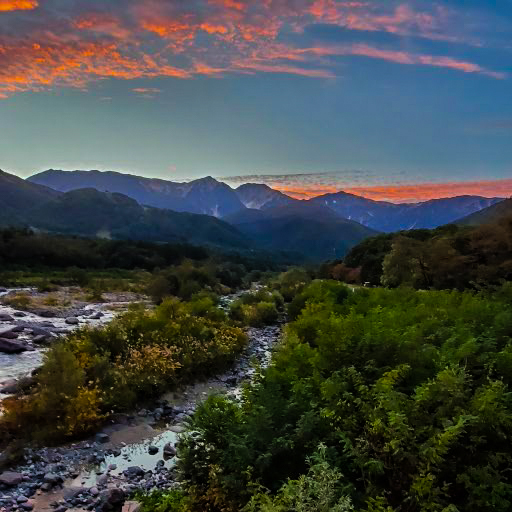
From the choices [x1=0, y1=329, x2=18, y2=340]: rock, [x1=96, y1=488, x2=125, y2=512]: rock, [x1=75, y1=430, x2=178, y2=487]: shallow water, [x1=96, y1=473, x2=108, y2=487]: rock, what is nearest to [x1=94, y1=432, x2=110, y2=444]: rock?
[x1=75, y1=430, x2=178, y2=487]: shallow water

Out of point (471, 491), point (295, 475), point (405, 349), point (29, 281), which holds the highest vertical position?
point (405, 349)

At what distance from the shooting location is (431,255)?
4544 cm

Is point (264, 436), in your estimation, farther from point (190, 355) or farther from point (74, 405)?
point (190, 355)

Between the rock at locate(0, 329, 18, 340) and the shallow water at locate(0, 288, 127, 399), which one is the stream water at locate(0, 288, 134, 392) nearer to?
the shallow water at locate(0, 288, 127, 399)

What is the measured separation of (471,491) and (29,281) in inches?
2725

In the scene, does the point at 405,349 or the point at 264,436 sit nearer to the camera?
the point at 264,436

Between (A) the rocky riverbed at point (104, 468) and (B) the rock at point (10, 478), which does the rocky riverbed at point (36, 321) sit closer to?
(A) the rocky riverbed at point (104, 468)

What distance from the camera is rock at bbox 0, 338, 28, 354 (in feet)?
91.7

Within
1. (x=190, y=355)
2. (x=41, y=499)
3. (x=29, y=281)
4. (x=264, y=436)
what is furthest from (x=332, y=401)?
(x=29, y=281)

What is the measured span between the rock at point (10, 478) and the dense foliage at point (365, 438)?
5.11m

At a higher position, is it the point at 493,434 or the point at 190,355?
the point at 493,434

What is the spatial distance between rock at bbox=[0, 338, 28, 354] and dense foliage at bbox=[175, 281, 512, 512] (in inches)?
796

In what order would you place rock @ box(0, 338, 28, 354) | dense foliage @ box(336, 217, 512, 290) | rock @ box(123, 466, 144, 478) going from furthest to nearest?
dense foliage @ box(336, 217, 512, 290) → rock @ box(0, 338, 28, 354) → rock @ box(123, 466, 144, 478)

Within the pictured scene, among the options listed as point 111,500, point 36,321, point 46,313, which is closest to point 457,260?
point 36,321
